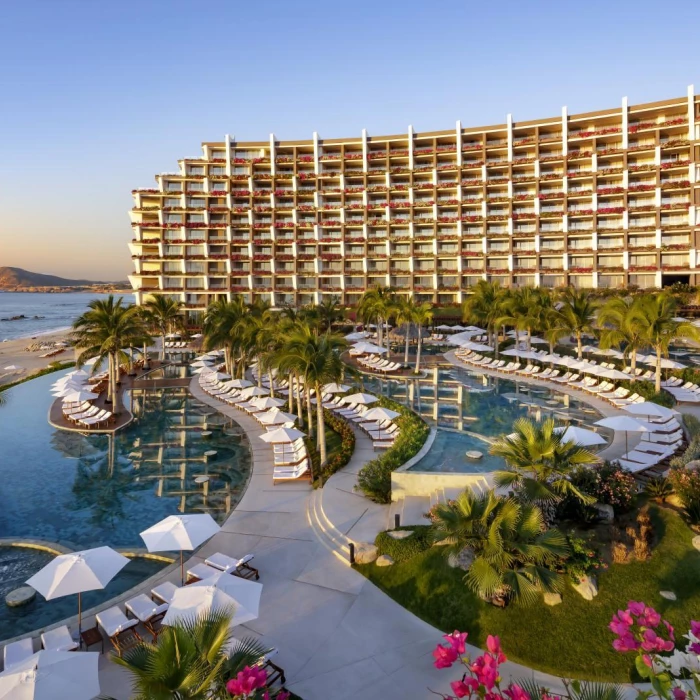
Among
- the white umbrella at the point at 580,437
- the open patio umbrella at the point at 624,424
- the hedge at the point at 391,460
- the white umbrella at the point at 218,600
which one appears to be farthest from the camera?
the open patio umbrella at the point at 624,424

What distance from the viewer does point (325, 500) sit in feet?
53.4

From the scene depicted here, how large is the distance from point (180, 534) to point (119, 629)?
224 centimetres

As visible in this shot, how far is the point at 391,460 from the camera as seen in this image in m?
17.4

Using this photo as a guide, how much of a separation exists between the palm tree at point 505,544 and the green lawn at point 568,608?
1.61 ft

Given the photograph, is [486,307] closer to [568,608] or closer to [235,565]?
[568,608]

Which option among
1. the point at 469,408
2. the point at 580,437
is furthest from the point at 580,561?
the point at 469,408

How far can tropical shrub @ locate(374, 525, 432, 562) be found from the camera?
12.5m

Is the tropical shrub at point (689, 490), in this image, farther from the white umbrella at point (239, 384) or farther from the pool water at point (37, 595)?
the white umbrella at point (239, 384)

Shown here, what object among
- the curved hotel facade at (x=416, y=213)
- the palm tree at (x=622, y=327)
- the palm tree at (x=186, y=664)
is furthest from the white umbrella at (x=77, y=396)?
the curved hotel facade at (x=416, y=213)

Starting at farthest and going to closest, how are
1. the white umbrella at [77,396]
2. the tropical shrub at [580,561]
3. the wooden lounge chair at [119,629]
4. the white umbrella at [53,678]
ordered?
the white umbrella at [77,396] < the tropical shrub at [580,561] < the wooden lounge chair at [119,629] < the white umbrella at [53,678]

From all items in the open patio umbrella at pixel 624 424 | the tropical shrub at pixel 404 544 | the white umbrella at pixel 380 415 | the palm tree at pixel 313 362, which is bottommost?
the tropical shrub at pixel 404 544

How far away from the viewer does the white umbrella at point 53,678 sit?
23.4 ft

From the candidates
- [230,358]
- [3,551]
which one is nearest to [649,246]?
[230,358]

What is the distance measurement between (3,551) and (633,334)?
28886 mm
